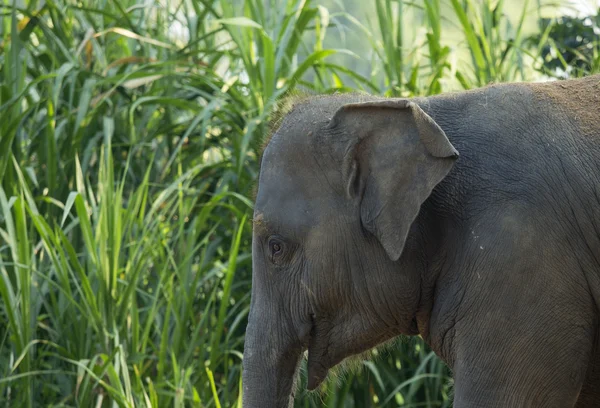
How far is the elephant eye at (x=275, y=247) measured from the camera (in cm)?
297

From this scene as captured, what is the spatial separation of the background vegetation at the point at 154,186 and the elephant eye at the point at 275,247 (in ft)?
3.51

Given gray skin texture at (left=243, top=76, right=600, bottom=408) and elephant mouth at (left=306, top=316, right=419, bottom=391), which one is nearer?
gray skin texture at (left=243, top=76, right=600, bottom=408)

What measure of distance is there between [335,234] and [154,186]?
8.48 feet

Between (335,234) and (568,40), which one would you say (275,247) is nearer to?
(335,234)

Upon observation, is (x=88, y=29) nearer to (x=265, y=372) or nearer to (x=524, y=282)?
(x=265, y=372)

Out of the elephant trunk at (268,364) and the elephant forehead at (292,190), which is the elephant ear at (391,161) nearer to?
the elephant forehead at (292,190)

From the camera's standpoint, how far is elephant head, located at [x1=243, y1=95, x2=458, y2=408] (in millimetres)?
2766

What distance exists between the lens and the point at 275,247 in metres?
2.98

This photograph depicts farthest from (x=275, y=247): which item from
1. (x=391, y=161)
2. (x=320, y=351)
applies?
(x=391, y=161)

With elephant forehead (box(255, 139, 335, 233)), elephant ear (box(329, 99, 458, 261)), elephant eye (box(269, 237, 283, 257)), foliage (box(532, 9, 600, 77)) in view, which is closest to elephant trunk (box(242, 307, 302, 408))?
elephant eye (box(269, 237, 283, 257))

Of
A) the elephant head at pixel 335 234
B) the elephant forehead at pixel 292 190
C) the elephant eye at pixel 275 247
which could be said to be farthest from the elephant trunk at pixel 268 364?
the elephant forehead at pixel 292 190

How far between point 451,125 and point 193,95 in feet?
9.40

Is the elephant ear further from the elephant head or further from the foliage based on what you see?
the foliage

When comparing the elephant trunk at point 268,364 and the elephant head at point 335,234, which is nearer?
the elephant head at point 335,234
